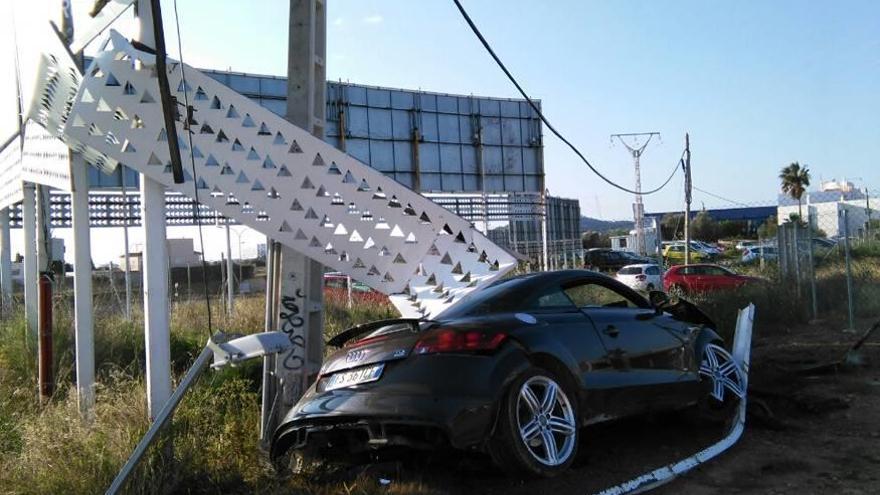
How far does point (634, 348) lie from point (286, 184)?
11.0 feet

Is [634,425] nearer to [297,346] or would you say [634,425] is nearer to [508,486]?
[508,486]

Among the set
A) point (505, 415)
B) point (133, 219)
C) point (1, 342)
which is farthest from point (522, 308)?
point (133, 219)

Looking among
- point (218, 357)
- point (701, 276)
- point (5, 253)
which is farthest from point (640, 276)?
point (218, 357)

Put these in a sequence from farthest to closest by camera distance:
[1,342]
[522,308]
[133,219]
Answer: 1. [133,219]
2. [1,342]
3. [522,308]

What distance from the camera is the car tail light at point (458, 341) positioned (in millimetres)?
4652

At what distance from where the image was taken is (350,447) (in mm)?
4809

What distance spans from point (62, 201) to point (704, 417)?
54.9 ft

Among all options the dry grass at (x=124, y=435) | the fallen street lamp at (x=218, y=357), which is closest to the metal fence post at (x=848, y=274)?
the dry grass at (x=124, y=435)

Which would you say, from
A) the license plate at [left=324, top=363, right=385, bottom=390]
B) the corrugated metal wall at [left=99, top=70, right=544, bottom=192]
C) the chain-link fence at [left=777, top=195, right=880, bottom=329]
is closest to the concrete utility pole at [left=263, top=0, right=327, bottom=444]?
the license plate at [left=324, top=363, right=385, bottom=390]

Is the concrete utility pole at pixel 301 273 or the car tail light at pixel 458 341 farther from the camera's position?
the concrete utility pole at pixel 301 273

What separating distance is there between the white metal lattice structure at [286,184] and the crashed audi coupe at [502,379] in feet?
5.99

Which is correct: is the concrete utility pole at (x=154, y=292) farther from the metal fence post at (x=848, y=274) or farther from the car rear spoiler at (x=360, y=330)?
the metal fence post at (x=848, y=274)

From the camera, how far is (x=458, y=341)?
4.69m

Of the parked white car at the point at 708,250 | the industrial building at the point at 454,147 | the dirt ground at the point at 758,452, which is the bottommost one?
the dirt ground at the point at 758,452
